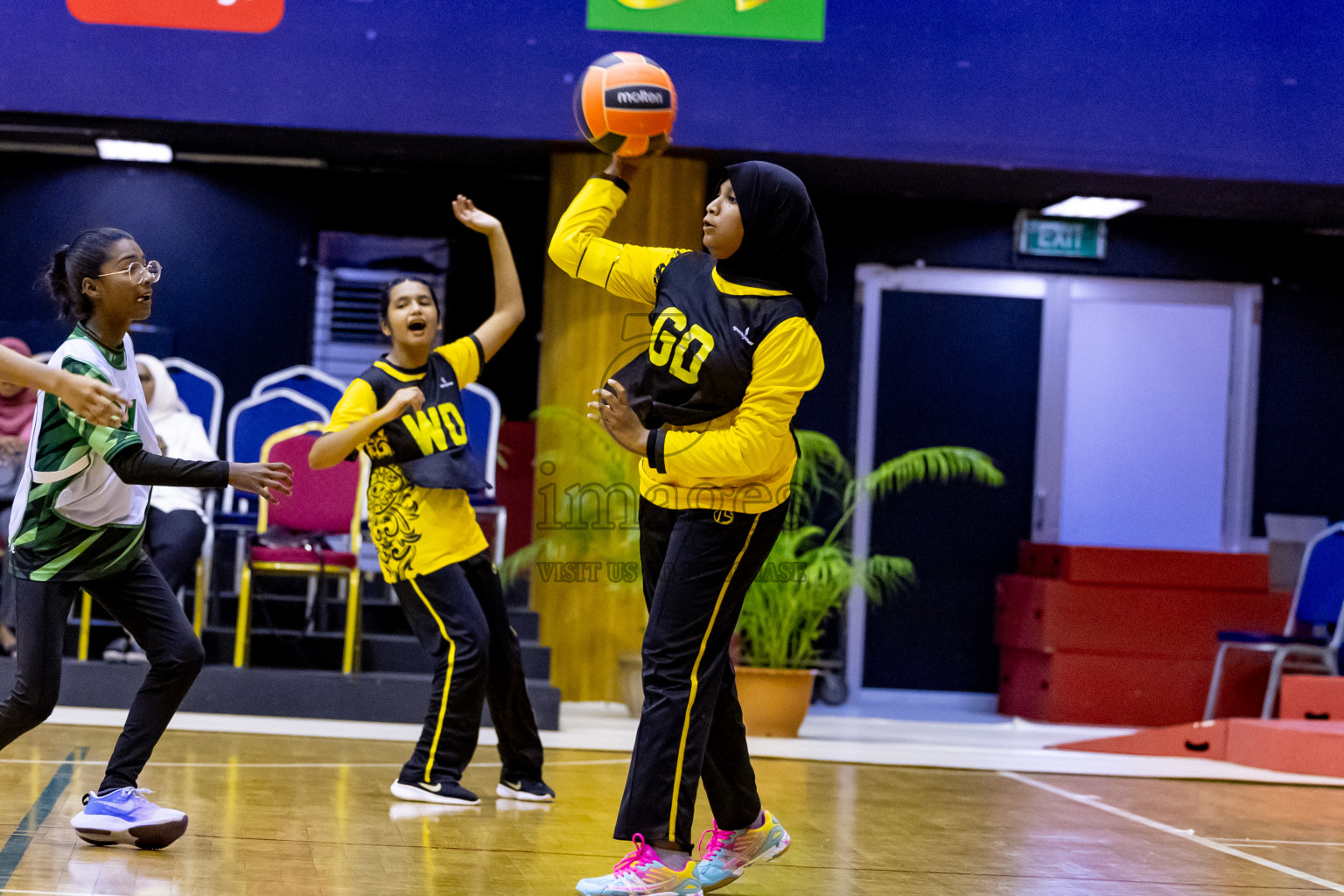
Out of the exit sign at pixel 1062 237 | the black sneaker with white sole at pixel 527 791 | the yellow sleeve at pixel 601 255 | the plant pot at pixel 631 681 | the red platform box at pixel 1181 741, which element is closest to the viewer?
the yellow sleeve at pixel 601 255

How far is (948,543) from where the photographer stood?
8.86 metres

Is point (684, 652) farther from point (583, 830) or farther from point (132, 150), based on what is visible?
point (132, 150)

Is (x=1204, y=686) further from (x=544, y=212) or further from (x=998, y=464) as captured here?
→ (x=544, y=212)

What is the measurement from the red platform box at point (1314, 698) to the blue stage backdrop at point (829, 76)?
2678 mm

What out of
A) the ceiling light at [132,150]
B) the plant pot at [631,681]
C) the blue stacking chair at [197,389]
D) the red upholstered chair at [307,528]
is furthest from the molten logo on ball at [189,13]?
the plant pot at [631,681]

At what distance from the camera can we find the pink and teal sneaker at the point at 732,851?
3.19 m

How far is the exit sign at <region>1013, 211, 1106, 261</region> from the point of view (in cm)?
877

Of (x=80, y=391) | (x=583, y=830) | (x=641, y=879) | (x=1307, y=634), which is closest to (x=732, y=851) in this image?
(x=641, y=879)

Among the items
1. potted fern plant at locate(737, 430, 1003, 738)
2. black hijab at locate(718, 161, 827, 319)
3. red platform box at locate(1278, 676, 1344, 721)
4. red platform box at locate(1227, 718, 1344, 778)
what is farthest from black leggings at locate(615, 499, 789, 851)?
red platform box at locate(1278, 676, 1344, 721)

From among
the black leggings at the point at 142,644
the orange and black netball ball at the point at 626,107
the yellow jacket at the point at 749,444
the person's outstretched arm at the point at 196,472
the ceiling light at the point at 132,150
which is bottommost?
the black leggings at the point at 142,644

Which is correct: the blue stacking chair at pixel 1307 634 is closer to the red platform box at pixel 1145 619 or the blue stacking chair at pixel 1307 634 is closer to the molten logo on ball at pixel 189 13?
the red platform box at pixel 1145 619

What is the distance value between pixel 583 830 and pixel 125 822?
122 centimetres

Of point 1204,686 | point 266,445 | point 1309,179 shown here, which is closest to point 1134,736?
point 1204,686

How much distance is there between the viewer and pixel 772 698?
6.51 m
